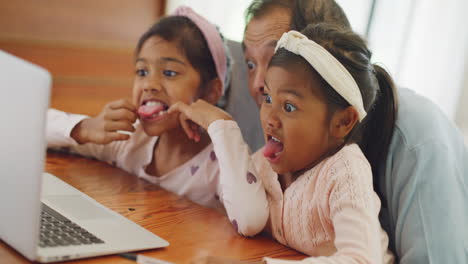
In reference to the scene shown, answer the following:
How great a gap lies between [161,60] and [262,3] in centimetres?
29

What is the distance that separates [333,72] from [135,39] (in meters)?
2.96

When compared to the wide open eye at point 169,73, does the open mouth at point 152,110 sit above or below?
below

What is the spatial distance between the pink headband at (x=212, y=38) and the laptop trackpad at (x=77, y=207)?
1.77 ft

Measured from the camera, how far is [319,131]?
1097 millimetres

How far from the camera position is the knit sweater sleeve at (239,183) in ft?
3.89

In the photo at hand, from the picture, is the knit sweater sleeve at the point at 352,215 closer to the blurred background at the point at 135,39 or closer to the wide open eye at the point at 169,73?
the wide open eye at the point at 169,73

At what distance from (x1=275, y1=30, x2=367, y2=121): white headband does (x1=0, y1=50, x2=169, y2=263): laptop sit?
41cm

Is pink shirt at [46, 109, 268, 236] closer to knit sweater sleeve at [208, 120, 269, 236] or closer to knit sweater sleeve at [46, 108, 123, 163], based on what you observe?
knit sweater sleeve at [46, 108, 123, 163]

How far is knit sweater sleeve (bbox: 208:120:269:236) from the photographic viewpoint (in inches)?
46.6

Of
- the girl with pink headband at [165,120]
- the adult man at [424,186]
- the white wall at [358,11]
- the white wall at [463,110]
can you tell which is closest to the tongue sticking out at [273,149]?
the adult man at [424,186]

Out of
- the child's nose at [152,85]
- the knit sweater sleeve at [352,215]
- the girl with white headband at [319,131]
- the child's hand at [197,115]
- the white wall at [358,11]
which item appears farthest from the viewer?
the white wall at [358,11]

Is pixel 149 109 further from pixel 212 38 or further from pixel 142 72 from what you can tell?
pixel 212 38

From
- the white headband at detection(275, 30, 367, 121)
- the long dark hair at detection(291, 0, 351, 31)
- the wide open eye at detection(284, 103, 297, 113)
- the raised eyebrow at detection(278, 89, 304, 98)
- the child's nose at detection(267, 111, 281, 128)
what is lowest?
the child's nose at detection(267, 111, 281, 128)

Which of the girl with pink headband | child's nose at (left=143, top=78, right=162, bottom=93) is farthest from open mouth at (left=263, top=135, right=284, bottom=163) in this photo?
child's nose at (left=143, top=78, right=162, bottom=93)
